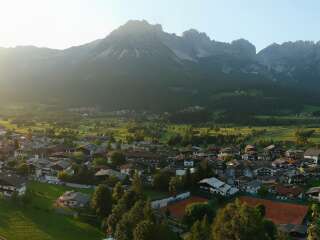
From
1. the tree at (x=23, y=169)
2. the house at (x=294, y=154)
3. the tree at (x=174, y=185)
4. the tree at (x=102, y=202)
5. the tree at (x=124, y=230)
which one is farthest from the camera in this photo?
the house at (x=294, y=154)

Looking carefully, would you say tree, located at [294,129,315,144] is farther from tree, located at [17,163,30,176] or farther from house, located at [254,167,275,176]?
tree, located at [17,163,30,176]

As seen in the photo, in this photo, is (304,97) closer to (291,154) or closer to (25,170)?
(291,154)

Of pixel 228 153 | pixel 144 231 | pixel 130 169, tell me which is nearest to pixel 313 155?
pixel 228 153

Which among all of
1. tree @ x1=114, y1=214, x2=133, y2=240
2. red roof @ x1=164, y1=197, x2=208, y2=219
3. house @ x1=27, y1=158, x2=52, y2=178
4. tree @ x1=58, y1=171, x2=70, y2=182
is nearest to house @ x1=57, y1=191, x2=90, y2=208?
red roof @ x1=164, y1=197, x2=208, y2=219

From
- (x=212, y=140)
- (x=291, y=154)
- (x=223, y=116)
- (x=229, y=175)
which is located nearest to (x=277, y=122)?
(x=223, y=116)

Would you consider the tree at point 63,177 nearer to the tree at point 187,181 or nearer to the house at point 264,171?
the tree at point 187,181

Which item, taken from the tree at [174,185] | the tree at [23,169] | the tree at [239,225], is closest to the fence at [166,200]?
the tree at [174,185]

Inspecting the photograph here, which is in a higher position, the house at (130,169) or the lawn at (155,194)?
the house at (130,169)
